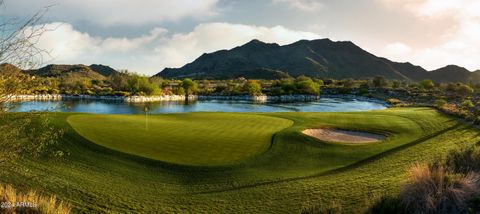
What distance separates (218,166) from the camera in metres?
19.9

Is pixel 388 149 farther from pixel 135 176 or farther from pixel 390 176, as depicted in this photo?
pixel 135 176

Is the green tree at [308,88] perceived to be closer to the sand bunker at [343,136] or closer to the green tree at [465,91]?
the green tree at [465,91]

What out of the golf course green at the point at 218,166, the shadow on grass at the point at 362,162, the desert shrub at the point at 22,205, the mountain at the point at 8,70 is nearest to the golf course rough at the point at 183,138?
the golf course green at the point at 218,166

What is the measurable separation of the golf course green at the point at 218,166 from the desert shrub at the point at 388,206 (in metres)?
0.57

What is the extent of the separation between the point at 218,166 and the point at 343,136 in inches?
543

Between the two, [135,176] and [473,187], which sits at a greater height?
[473,187]

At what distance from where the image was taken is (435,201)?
10.2 metres

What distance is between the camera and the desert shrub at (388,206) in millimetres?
10562

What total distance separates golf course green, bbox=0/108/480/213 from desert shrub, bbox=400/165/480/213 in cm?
186

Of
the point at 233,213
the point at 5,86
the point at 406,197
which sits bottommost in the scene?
the point at 233,213

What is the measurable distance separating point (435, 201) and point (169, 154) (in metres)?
15.1

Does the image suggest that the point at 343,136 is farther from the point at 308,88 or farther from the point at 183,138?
the point at 308,88

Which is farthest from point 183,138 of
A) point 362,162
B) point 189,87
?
point 189,87

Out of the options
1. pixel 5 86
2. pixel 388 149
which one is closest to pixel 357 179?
pixel 388 149
